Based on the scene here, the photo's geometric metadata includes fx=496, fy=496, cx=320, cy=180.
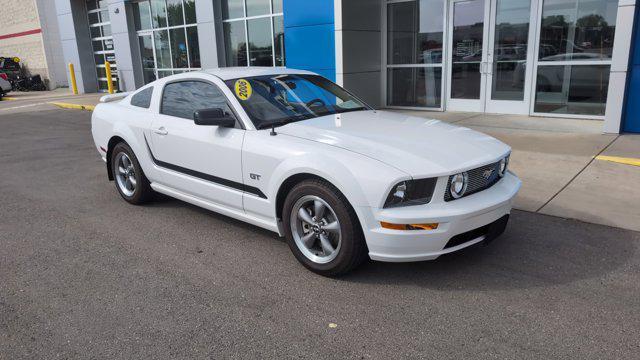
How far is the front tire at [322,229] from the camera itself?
3514mm

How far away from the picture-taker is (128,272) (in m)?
3.98

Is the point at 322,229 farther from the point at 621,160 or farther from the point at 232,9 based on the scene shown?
the point at 232,9

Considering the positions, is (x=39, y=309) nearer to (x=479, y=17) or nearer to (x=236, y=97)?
(x=236, y=97)

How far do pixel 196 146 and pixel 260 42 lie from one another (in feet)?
Answer: 34.7

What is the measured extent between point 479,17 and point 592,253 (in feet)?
25.3

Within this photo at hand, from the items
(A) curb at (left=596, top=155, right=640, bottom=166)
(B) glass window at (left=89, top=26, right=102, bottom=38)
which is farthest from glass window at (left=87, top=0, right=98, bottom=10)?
(A) curb at (left=596, top=155, right=640, bottom=166)

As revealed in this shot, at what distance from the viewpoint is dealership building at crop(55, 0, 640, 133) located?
9.00m

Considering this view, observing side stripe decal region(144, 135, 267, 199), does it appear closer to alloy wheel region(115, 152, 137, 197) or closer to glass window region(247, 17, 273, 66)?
alloy wheel region(115, 152, 137, 197)

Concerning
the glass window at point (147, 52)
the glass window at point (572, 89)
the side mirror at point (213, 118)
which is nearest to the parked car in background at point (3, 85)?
the glass window at point (147, 52)

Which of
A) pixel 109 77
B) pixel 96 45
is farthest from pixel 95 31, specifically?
pixel 109 77

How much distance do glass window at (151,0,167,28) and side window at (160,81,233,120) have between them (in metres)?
13.6

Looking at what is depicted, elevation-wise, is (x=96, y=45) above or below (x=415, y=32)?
above

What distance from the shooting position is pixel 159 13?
17531 mm

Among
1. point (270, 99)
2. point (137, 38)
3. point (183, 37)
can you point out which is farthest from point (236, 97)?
Result: point (137, 38)
